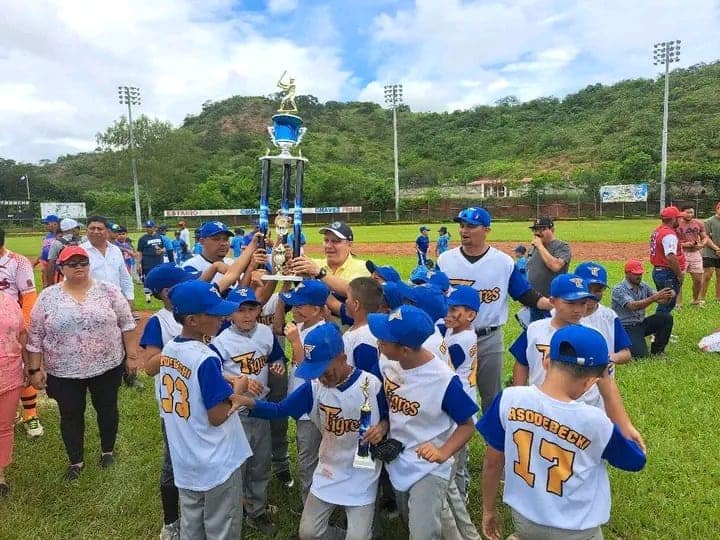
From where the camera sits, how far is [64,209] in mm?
59344

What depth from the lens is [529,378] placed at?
388 cm

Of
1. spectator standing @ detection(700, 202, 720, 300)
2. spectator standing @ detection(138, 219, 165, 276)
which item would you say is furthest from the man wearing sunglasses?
spectator standing @ detection(138, 219, 165, 276)

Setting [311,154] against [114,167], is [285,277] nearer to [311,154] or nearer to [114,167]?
[114,167]

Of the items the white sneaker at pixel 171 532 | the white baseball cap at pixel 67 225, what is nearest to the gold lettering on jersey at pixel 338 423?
the white sneaker at pixel 171 532

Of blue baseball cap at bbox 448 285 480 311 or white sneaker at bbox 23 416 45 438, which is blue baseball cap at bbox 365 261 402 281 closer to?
blue baseball cap at bbox 448 285 480 311

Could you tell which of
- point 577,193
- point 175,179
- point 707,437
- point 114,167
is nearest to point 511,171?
point 577,193

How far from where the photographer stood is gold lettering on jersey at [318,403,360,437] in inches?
116

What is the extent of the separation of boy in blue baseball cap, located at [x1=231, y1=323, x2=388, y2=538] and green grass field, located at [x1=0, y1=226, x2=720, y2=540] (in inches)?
35.0

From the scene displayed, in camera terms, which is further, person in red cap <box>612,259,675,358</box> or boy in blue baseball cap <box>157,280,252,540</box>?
person in red cap <box>612,259,675,358</box>

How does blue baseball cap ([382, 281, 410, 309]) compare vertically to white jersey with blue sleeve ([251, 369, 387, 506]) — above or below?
above

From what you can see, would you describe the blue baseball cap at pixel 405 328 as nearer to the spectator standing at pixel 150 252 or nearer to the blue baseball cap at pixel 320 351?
the blue baseball cap at pixel 320 351

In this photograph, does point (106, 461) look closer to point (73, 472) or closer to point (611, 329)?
point (73, 472)

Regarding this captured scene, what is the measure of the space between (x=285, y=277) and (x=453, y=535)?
7.11 ft

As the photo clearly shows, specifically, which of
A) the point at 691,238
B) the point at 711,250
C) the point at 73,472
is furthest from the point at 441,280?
the point at 711,250
